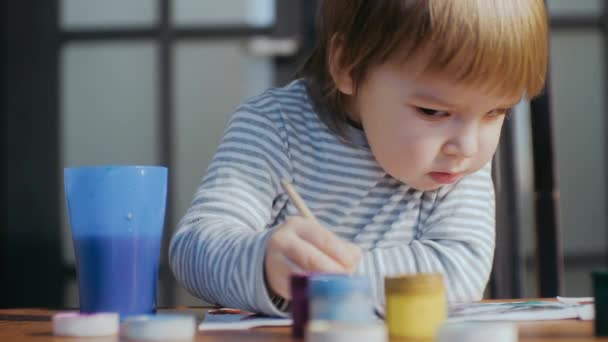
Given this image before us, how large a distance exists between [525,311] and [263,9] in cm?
201

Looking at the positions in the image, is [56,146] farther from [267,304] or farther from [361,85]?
[267,304]

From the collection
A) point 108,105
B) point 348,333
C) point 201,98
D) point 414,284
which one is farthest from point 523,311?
point 108,105

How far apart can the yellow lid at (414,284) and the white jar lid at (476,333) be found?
9cm

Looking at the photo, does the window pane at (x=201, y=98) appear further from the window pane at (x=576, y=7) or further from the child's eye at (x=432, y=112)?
the child's eye at (x=432, y=112)

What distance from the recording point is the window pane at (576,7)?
9.38 feet

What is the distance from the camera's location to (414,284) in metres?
0.69

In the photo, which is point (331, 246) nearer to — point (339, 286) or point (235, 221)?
point (339, 286)

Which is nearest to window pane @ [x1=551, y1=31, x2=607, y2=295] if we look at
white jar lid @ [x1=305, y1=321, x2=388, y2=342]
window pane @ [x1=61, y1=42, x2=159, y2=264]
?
window pane @ [x1=61, y1=42, x2=159, y2=264]

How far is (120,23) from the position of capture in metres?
2.83

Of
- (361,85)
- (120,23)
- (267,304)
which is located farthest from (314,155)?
(120,23)

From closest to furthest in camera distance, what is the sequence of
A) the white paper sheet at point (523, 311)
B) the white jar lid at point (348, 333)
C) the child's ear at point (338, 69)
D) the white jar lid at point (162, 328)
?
the white jar lid at point (348, 333) < the white jar lid at point (162, 328) < the white paper sheet at point (523, 311) < the child's ear at point (338, 69)

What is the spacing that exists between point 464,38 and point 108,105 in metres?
2.08

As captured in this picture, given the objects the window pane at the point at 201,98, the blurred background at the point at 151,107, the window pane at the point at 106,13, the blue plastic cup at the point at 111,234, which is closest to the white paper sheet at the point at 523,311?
the blue plastic cup at the point at 111,234

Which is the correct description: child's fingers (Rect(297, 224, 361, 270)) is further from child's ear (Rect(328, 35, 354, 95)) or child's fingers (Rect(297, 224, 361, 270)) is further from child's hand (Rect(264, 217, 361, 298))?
child's ear (Rect(328, 35, 354, 95))
